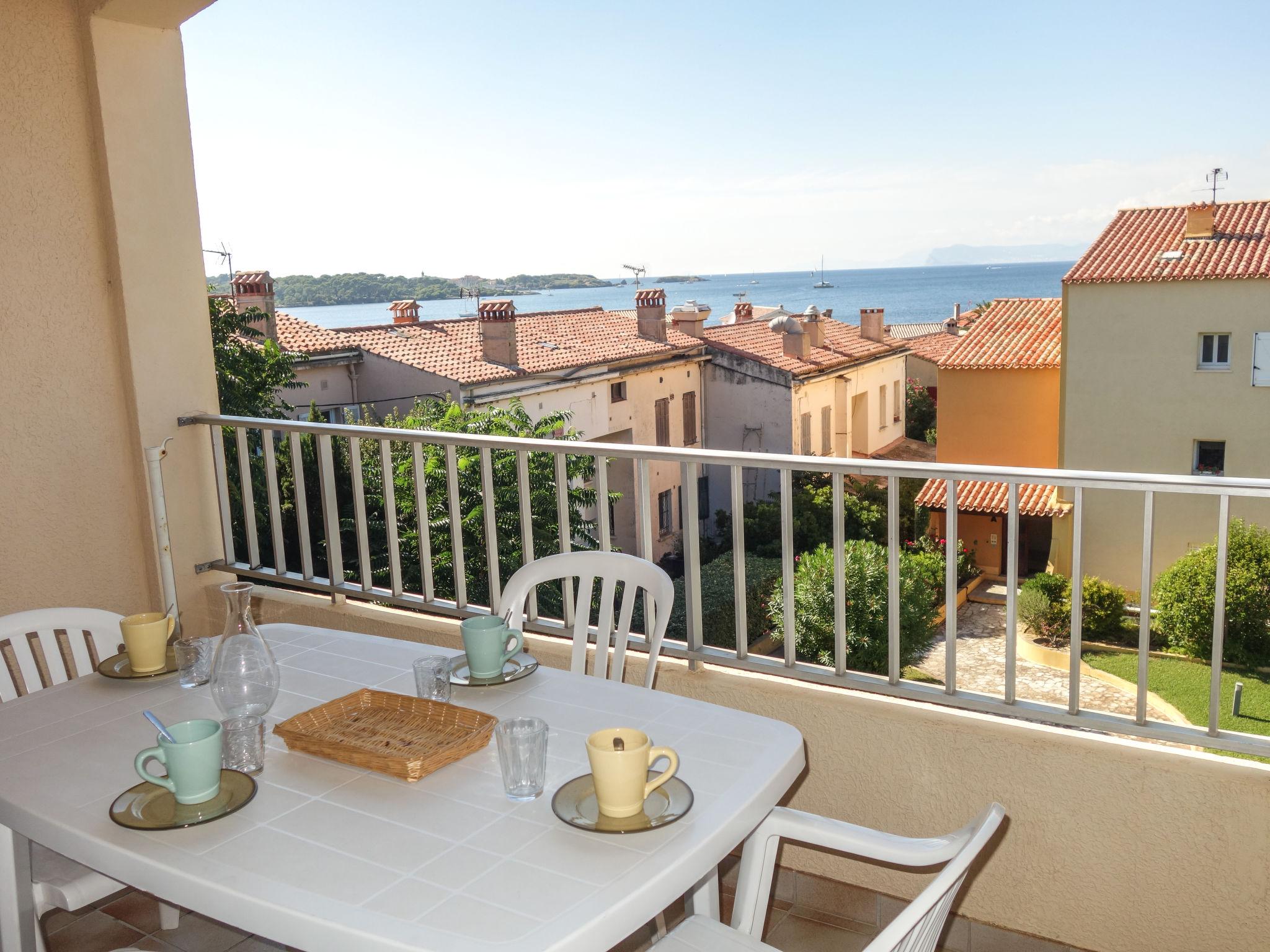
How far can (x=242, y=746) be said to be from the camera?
4.57 ft

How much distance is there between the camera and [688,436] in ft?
76.9

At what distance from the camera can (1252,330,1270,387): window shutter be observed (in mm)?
18734

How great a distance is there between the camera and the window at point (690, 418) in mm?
23203

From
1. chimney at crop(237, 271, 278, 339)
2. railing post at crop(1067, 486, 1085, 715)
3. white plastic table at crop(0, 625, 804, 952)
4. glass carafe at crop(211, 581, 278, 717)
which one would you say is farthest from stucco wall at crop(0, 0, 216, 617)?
chimney at crop(237, 271, 278, 339)

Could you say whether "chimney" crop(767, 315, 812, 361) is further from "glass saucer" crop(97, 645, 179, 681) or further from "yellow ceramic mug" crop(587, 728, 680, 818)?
"yellow ceramic mug" crop(587, 728, 680, 818)

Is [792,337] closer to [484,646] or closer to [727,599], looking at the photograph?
[727,599]

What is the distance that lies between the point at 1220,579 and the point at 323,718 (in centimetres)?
156

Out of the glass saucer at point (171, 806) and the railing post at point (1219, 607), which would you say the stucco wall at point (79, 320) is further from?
the railing post at point (1219, 607)

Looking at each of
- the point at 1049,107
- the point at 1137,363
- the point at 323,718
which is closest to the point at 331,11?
the point at 1137,363

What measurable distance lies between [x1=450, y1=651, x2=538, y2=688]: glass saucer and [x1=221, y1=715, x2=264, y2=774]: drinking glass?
1.12ft

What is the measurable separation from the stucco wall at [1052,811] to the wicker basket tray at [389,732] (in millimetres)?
1076

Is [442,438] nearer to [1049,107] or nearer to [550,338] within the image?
[550,338]

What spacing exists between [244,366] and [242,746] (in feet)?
34.0

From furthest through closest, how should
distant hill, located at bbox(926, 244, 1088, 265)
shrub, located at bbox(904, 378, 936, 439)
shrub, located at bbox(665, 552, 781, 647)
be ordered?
distant hill, located at bbox(926, 244, 1088, 265) < shrub, located at bbox(904, 378, 936, 439) < shrub, located at bbox(665, 552, 781, 647)
